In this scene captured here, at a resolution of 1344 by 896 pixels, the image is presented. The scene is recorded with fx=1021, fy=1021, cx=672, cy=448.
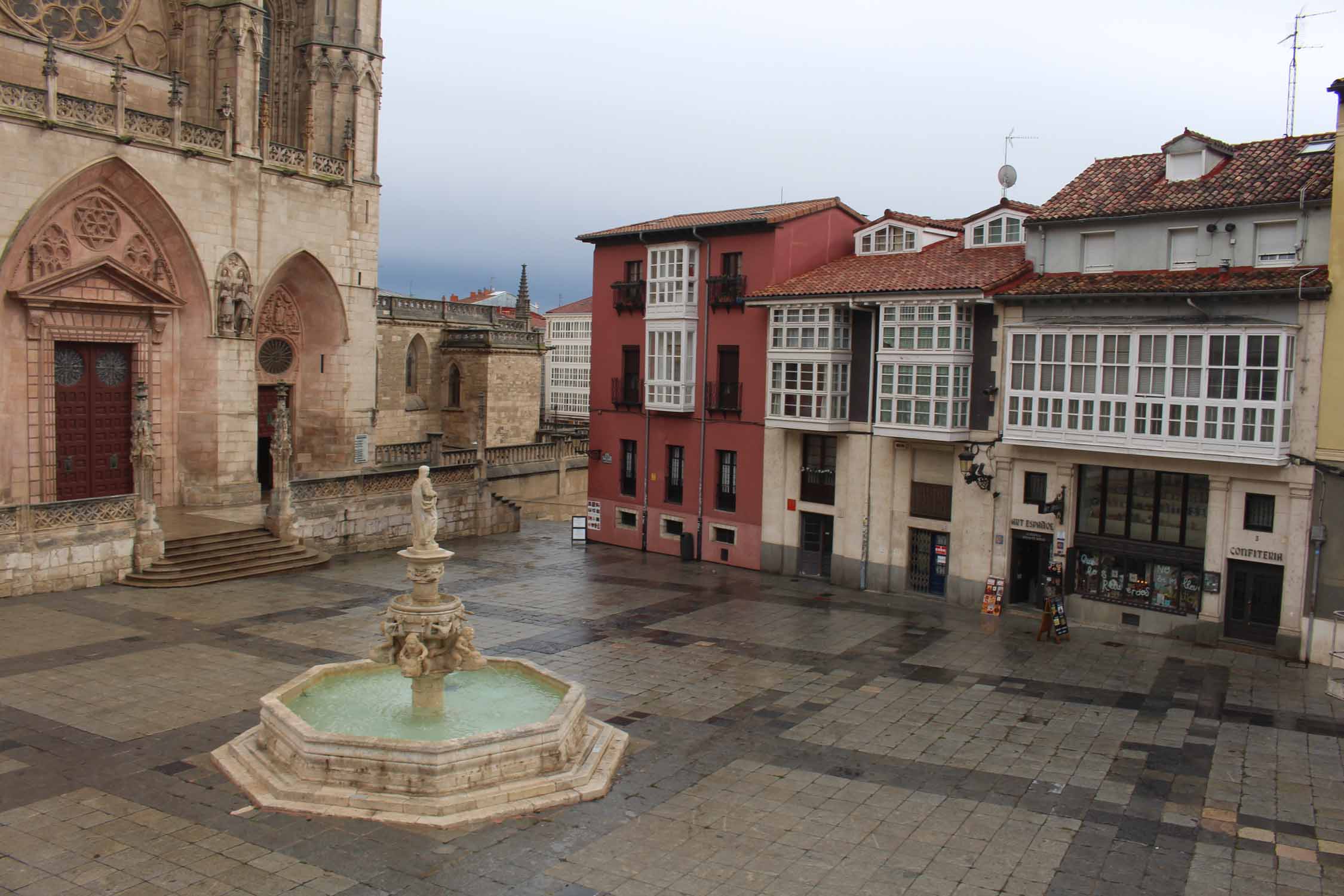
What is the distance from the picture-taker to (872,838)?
12.3m

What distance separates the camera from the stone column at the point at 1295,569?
21.2m

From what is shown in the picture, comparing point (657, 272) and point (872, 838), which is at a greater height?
point (657, 272)

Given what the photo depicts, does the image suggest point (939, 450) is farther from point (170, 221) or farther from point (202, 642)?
point (170, 221)

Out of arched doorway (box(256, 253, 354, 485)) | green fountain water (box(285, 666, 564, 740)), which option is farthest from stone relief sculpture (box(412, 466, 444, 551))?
arched doorway (box(256, 253, 354, 485))

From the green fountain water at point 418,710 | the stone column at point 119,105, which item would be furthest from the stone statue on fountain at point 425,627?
the stone column at point 119,105

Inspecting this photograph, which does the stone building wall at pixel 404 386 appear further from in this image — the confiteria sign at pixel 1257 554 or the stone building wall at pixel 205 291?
the confiteria sign at pixel 1257 554

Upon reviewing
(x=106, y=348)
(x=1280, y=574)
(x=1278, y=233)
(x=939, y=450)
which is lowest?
(x=1280, y=574)

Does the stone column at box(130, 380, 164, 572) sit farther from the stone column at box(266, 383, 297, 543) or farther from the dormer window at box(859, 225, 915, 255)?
the dormer window at box(859, 225, 915, 255)

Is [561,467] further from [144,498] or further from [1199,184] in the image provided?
[1199,184]

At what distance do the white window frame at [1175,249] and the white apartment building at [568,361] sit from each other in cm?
6698

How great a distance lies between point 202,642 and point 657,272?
18579 millimetres

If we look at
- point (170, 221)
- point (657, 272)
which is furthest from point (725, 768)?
point (170, 221)

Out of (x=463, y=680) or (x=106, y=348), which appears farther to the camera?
(x=106, y=348)

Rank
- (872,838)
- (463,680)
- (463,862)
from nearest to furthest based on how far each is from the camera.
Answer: (463,862), (872,838), (463,680)
